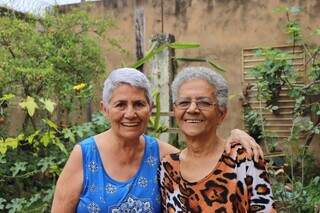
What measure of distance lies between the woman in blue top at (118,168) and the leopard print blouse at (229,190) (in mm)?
170

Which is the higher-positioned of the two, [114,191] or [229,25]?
[229,25]

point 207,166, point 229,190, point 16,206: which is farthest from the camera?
point 16,206

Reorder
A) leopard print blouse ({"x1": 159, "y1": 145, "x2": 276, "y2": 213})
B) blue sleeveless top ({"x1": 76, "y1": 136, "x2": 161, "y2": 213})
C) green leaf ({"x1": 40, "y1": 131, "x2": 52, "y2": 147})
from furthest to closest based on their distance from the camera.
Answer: green leaf ({"x1": 40, "y1": 131, "x2": 52, "y2": 147})
blue sleeveless top ({"x1": 76, "y1": 136, "x2": 161, "y2": 213})
leopard print blouse ({"x1": 159, "y1": 145, "x2": 276, "y2": 213})

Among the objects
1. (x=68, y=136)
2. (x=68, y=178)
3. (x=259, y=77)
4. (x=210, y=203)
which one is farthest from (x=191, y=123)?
(x=259, y=77)

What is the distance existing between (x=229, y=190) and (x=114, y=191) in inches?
20.6

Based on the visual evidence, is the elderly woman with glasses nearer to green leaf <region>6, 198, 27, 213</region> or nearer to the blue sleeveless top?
the blue sleeveless top

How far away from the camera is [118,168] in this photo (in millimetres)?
2193

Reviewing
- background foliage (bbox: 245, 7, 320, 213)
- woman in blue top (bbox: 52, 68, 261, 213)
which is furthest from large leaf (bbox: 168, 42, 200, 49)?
woman in blue top (bbox: 52, 68, 261, 213)

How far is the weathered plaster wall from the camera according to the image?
6973 mm

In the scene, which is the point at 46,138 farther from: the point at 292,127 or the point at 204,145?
the point at 292,127

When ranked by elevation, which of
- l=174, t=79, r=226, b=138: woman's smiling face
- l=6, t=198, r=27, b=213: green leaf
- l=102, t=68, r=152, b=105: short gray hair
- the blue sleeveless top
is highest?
l=102, t=68, r=152, b=105: short gray hair

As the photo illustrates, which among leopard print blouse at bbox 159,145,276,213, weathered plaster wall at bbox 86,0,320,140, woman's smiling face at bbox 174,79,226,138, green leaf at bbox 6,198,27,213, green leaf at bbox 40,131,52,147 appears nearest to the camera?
leopard print blouse at bbox 159,145,276,213

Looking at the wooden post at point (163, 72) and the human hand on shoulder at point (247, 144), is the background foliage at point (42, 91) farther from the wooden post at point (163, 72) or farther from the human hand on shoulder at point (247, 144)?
the human hand on shoulder at point (247, 144)

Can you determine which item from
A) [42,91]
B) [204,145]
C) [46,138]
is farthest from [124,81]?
[42,91]
